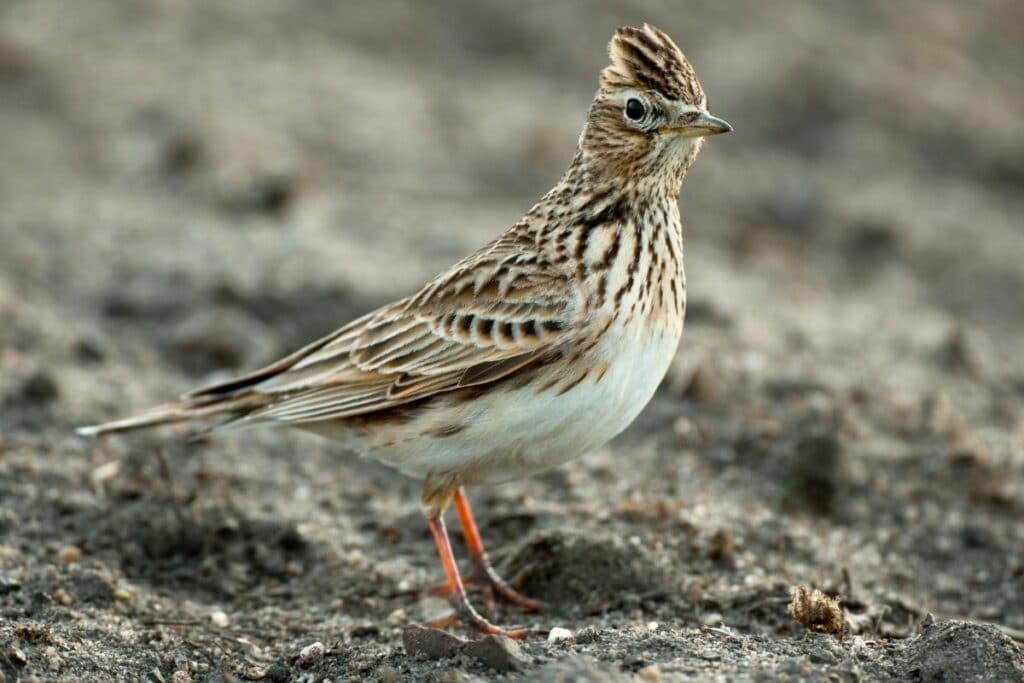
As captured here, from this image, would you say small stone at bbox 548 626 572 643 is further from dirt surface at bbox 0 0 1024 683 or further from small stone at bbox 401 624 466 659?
small stone at bbox 401 624 466 659

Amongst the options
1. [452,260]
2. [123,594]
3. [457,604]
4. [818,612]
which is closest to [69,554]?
[123,594]

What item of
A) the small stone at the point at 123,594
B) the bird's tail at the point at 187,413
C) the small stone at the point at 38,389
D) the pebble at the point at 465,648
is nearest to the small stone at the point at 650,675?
the pebble at the point at 465,648

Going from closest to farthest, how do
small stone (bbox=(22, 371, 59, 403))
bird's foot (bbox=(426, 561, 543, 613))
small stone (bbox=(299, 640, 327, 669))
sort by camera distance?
small stone (bbox=(299, 640, 327, 669)) → bird's foot (bbox=(426, 561, 543, 613)) → small stone (bbox=(22, 371, 59, 403))

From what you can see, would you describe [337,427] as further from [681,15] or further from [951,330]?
[681,15]

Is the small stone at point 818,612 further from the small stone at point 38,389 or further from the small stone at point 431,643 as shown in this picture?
the small stone at point 38,389

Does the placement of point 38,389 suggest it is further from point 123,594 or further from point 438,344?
point 438,344

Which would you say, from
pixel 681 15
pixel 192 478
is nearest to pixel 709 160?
pixel 681 15

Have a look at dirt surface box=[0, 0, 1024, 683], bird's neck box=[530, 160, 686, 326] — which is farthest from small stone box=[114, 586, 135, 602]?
bird's neck box=[530, 160, 686, 326]
